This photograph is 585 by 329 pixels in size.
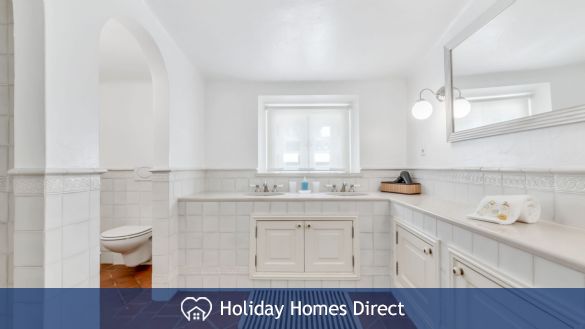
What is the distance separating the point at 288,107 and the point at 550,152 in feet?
7.39

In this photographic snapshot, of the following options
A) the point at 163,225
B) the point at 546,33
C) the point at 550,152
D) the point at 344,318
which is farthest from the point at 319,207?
the point at 546,33

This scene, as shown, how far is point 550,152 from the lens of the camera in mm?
1106

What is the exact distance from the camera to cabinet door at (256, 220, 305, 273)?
80.9 inches

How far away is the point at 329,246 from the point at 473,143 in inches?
52.1

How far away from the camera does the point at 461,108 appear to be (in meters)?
1.66

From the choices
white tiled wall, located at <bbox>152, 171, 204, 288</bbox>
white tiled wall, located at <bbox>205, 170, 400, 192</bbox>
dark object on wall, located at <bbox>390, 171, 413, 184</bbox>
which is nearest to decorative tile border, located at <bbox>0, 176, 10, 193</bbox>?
white tiled wall, located at <bbox>152, 171, 204, 288</bbox>

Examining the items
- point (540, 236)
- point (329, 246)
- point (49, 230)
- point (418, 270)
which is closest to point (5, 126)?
point (49, 230)

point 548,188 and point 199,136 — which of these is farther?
point 199,136

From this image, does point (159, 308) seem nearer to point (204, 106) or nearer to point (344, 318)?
point (344, 318)

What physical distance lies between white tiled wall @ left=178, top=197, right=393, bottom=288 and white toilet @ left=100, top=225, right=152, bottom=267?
564mm

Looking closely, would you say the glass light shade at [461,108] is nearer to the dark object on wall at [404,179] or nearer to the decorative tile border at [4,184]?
the dark object on wall at [404,179]

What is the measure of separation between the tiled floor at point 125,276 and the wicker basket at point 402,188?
249cm

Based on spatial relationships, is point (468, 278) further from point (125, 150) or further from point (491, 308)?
point (125, 150)

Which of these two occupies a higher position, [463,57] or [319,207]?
[463,57]
